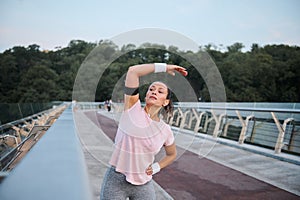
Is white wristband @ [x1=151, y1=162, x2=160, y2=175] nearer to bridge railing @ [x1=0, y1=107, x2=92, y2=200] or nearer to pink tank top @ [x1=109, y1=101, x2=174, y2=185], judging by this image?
pink tank top @ [x1=109, y1=101, x2=174, y2=185]

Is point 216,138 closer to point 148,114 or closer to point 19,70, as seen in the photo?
point 148,114

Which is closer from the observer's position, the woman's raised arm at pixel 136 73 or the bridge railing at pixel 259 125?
the woman's raised arm at pixel 136 73

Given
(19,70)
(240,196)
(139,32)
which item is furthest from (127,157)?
(19,70)

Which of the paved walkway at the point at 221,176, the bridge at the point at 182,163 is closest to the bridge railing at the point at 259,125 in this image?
the bridge at the point at 182,163

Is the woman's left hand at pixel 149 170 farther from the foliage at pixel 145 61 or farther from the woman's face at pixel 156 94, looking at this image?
the foliage at pixel 145 61

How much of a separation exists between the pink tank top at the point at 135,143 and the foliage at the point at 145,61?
22cm

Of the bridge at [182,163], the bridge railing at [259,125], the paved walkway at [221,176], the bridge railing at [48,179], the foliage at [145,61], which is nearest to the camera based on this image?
the bridge railing at [48,179]

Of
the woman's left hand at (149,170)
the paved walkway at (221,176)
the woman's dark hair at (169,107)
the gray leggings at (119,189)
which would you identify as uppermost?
the woman's dark hair at (169,107)

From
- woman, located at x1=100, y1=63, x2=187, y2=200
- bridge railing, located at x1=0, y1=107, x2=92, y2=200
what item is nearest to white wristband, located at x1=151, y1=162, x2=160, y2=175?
woman, located at x1=100, y1=63, x2=187, y2=200

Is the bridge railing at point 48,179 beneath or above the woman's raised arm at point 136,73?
beneath

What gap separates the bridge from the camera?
1165 millimetres

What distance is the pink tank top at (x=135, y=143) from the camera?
5.69 ft

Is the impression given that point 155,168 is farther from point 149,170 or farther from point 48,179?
point 48,179

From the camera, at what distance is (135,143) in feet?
5.65
